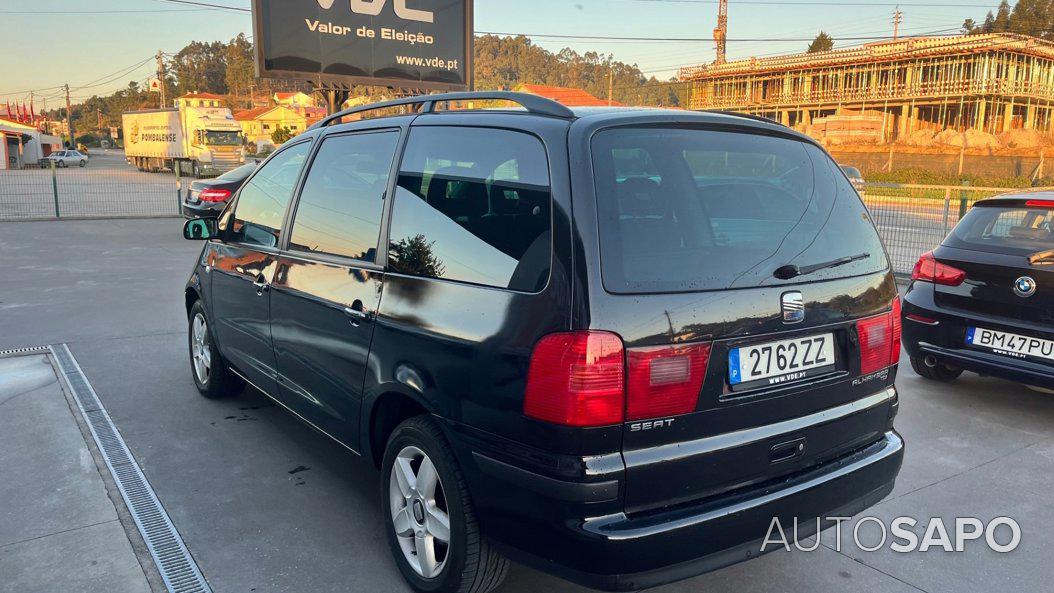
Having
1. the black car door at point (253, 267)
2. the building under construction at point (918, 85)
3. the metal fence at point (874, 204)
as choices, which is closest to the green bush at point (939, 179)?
the building under construction at point (918, 85)

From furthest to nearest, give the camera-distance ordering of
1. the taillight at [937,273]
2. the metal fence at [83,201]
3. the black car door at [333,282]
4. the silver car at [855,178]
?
the metal fence at [83,201], the taillight at [937,273], the silver car at [855,178], the black car door at [333,282]

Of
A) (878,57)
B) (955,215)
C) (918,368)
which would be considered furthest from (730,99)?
(918,368)

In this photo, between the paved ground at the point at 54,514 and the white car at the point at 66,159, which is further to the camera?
the white car at the point at 66,159

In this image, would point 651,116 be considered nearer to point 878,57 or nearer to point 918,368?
point 918,368

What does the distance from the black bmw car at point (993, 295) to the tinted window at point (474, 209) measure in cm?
394

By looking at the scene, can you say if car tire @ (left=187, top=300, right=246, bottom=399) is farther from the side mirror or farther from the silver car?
the silver car

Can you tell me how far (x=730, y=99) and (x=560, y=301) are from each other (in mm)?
74764

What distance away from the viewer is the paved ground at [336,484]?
3055mm

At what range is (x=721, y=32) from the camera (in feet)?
254

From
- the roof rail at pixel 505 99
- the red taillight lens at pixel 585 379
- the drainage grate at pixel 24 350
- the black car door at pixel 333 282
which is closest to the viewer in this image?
the red taillight lens at pixel 585 379

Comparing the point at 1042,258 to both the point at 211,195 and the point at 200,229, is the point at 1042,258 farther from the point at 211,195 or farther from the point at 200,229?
the point at 211,195

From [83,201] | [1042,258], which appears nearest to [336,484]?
[1042,258]

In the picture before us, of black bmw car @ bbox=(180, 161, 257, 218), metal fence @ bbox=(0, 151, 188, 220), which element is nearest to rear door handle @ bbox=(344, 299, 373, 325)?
black bmw car @ bbox=(180, 161, 257, 218)

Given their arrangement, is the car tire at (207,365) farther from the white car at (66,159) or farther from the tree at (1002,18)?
the tree at (1002,18)
